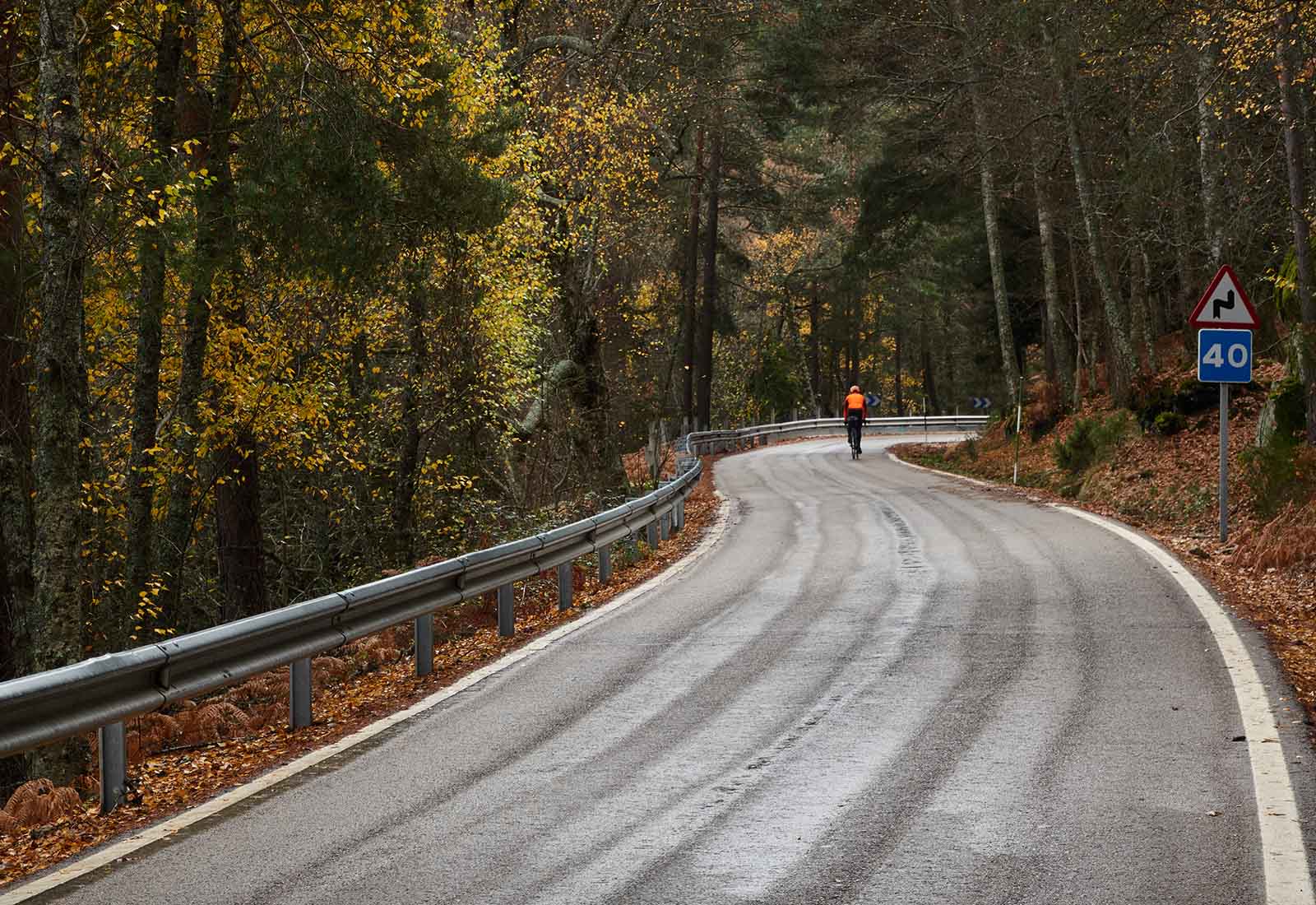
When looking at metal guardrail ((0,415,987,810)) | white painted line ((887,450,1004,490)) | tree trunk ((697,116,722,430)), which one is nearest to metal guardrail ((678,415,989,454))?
tree trunk ((697,116,722,430))

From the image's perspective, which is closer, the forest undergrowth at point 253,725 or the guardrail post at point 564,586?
the forest undergrowth at point 253,725

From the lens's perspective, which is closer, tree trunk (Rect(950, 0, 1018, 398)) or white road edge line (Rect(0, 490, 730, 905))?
white road edge line (Rect(0, 490, 730, 905))

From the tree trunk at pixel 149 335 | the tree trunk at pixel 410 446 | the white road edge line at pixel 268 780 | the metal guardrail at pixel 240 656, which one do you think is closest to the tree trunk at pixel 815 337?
the tree trunk at pixel 410 446

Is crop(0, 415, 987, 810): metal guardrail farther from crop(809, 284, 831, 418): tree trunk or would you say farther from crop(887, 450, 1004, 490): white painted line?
crop(809, 284, 831, 418): tree trunk

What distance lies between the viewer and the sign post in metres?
14.5

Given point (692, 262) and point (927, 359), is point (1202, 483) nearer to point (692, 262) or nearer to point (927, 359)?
point (692, 262)

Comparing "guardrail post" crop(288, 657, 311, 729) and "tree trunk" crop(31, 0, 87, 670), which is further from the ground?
"tree trunk" crop(31, 0, 87, 670)

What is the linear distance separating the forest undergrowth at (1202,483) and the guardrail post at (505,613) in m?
5.80

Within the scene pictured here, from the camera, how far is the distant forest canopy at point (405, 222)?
11641 mm

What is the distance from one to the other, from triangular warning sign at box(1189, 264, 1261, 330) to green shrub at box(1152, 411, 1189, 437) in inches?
302

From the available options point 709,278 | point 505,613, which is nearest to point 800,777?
point 505,613

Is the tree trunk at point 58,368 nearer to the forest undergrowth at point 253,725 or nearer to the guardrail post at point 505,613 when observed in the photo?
the forest undergrowth at point 253,725

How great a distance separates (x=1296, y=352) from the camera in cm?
Answer: 1605

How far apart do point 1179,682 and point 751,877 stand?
4372mm
